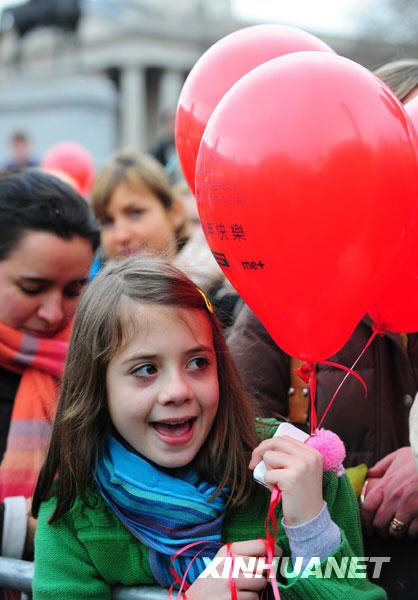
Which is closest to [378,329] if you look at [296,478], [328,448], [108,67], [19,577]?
[328,448]

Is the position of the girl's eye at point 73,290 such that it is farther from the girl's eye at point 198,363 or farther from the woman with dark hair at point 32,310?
the girl's eye at point 198,363

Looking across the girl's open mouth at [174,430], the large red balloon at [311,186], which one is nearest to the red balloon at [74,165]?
the girl's open mouth at [174,430]

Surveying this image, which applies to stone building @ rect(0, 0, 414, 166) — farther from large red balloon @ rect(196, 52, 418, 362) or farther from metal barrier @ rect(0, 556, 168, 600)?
metal barrier @ rect(0, 556, 168, 600)

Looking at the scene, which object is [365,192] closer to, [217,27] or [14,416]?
[14,416]

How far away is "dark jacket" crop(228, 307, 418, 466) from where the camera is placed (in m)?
2.46

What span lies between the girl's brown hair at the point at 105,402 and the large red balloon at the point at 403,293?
0.40 meters

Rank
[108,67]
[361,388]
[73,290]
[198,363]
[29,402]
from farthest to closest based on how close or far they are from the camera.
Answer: [108,67] < [73,290] < [29,402] < [361,388] < [198,363]

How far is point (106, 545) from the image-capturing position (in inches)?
82.5

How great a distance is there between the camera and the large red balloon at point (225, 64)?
2387 mm

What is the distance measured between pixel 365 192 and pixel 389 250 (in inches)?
5.8

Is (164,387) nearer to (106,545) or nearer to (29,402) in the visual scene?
(106,545)

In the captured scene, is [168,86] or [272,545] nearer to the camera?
[272,545]

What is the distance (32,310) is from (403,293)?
1240 mm

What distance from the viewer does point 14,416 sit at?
109 inches
